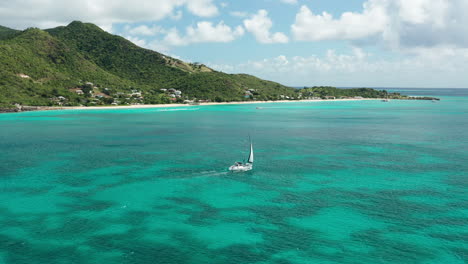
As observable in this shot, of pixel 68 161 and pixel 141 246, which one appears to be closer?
pixel 141 246

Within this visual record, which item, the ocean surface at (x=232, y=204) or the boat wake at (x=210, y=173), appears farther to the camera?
the boat wake at (x=210, y=173)

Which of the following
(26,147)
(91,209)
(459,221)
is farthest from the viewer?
(26,147)

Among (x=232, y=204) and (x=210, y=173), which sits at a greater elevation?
(x=210, y=173)

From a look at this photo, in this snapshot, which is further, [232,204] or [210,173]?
[210,173]

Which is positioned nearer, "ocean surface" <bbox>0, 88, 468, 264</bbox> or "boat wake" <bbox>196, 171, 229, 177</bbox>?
"ocean surface" <bbox>0, 88, 468, 264</bbox>

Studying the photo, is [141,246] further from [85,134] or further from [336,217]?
[85,134]

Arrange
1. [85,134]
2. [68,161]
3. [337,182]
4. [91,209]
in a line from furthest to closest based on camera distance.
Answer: [85,134] < [68,161] < [337,182] < [91,209]

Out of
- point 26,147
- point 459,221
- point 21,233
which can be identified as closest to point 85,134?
point 26,147
